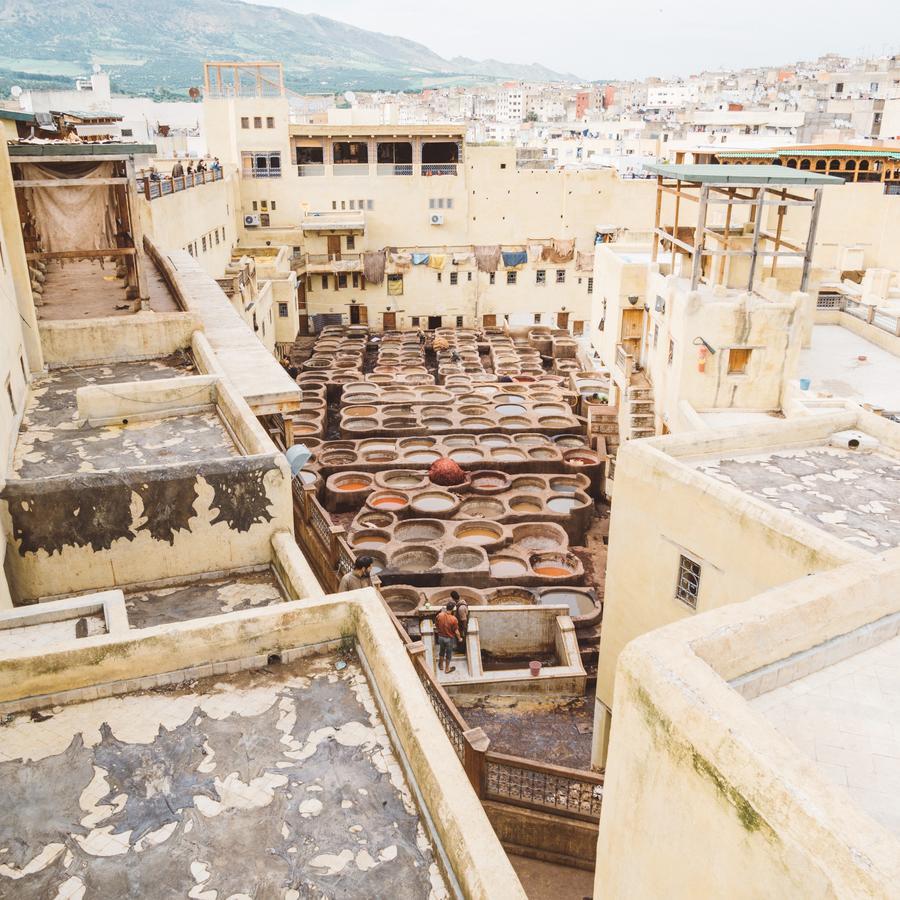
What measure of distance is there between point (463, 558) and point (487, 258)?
91.1 feet

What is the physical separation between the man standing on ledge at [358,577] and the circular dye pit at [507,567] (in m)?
4.12

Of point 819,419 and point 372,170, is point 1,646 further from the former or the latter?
point 372,170

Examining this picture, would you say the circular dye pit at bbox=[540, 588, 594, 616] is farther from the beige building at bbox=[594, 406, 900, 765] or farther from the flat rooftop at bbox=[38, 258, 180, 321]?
the flat rooftop at bbox=[38, 258, 180, 321]

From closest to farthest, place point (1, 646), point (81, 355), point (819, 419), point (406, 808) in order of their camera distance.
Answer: point (406, 808), point (1, 646), point (819, 419), point (81, 355)

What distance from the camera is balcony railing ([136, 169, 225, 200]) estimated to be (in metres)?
24.2

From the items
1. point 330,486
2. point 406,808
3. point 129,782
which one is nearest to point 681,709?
point 406,808

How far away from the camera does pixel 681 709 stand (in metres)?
4.39

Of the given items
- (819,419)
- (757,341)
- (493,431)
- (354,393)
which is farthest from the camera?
(354,393)

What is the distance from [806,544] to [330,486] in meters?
15.7

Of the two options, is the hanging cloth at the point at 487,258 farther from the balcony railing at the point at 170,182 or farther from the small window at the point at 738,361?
the small window at the point at 738,361

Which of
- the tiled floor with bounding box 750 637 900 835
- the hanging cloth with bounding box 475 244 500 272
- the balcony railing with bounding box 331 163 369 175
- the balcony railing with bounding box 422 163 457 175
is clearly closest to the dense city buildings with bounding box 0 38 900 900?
the tiled floor with bounding box 750 637 900 835

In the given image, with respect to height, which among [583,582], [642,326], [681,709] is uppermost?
[681,709]

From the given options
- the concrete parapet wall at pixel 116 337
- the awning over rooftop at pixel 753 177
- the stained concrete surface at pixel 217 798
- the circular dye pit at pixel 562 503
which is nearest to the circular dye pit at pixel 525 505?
the circular dye pit at pixel 562 503

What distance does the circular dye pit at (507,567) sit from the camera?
1870 centimetres
